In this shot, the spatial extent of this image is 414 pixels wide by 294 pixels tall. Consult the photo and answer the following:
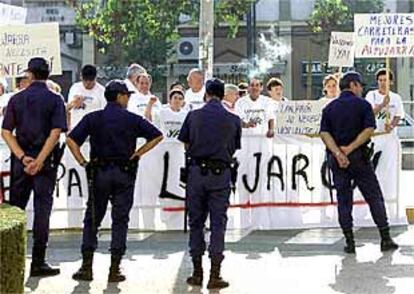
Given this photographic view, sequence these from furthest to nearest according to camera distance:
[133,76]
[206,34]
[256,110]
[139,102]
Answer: [206,34], [256,110], [133,76], [139,102]

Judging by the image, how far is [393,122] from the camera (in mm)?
10570

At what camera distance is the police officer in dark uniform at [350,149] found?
8641 millimetres

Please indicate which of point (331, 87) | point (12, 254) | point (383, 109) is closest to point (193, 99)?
point (331, 87)

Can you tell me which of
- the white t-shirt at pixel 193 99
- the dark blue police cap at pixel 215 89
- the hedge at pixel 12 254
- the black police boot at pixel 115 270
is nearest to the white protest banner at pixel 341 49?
the white t-shirt at pixel 193 99

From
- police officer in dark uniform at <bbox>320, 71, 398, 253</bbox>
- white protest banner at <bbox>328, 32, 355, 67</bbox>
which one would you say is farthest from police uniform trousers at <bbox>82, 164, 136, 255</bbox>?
white protest banner at <bbox>328, 32, 355, 67</bbox>

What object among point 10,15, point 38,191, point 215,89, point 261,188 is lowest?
point 261,188

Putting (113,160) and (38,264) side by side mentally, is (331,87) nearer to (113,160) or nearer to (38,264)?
(113,160)

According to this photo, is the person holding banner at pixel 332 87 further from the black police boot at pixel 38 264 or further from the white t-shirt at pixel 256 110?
the black police boot at pixel 38 264

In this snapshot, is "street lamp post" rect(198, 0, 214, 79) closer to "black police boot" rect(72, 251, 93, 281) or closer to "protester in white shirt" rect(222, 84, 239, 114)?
"protester in white shirt" rect(222, 84, 239, 114)

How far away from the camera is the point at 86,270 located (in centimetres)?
756

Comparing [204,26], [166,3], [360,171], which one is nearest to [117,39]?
[166,3]

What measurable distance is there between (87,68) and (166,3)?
801 inches

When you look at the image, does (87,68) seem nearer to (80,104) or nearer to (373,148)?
(80,104)

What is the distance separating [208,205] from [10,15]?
475 centimetres
